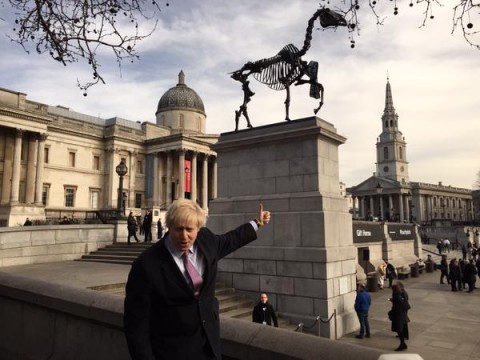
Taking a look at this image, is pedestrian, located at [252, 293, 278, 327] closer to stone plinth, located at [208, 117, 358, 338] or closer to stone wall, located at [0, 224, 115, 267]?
stone plinth, located at [208, 117, 358, 338]

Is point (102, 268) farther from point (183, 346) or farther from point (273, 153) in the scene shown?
point (183, 346)

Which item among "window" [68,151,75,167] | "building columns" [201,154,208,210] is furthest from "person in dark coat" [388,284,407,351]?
"window" [68,151,75,167]

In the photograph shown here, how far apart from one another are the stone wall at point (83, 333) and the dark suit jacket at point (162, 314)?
0.94m

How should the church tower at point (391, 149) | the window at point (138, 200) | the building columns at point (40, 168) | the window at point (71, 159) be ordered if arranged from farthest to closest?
the church tower at point (391, 149), the window at point (138, 200), the window at point (71, 159), the building columns at point (40, 168)

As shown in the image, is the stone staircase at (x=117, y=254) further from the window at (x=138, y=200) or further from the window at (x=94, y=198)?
the window at (x=138, y=200)

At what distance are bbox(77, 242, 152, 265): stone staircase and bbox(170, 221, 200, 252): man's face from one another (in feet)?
51.0

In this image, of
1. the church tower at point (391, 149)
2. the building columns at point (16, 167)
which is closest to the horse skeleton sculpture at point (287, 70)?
the building columns at point (16, 167)

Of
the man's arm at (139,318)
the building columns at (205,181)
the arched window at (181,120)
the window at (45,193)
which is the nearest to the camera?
the man's arm at (139,318)

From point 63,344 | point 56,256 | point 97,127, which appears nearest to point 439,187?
point 97,127

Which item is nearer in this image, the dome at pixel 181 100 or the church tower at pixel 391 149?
the dome at pixel 181 100

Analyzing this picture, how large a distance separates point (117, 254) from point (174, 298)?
17.7 m

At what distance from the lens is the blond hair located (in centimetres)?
256

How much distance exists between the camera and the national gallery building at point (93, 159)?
145ft

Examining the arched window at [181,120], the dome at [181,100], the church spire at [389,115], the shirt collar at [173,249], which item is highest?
the church spire at [389,115]
